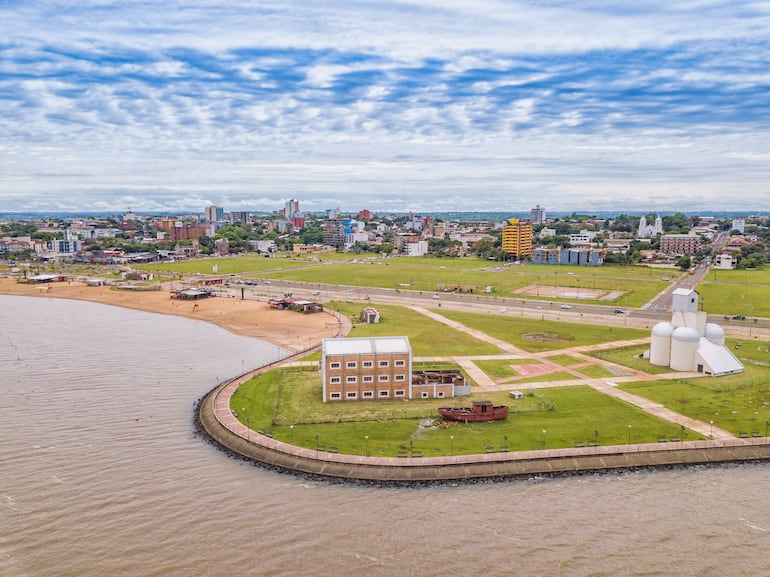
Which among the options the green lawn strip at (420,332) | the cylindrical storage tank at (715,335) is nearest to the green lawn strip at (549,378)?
the green lawn strip at (420,332)

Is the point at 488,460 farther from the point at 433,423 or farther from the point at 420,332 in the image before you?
the point at 420,332

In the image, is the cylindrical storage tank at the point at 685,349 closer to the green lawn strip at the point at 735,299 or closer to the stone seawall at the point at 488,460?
the stone seawall at the point at 488,460

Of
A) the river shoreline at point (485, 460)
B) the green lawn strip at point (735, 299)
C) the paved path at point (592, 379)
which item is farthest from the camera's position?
the green lawn strip at point (735, 299)

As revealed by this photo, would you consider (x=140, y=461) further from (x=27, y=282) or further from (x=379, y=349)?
(x=27, y=282)

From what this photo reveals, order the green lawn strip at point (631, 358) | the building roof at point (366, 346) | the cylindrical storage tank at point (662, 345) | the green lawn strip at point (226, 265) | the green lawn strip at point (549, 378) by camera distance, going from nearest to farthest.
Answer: the building roof at point (366, 346)
the green lawn strip at point (549, 378)
the green lawn strip at point (631, 358)
the cylindrical storage tank at point (662, 345)
the green lawn strip at point (226, 265)

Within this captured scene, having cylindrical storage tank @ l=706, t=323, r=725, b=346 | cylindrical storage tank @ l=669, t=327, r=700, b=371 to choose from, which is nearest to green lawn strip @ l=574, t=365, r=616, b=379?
cylindrical storage tank @ l=669, t=327, r=700, b=371

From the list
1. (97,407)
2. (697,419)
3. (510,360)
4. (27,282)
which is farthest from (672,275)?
(27,282)

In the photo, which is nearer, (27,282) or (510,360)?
(510,360)
